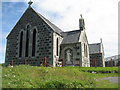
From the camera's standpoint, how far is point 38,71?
10.4m

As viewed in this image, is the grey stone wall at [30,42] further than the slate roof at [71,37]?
No

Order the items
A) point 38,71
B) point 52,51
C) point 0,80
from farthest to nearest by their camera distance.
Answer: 1. point 52,51
2. point 38,71
3. point 0,80

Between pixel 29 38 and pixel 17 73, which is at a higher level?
pixel 29 38

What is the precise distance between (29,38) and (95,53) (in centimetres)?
1708

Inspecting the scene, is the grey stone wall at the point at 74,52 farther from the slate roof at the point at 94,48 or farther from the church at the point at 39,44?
the slate roof at the point at 94,48

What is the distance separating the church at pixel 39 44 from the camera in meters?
21.3

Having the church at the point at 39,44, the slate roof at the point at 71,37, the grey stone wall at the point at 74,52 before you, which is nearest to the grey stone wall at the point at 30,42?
the church at the point at 39,44

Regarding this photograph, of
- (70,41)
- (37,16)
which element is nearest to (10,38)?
(37,16)

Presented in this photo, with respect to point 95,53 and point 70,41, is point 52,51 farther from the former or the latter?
point 95,53

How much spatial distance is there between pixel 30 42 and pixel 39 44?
1.82 m

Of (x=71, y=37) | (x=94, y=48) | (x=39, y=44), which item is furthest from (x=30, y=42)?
(x=94, y=48)

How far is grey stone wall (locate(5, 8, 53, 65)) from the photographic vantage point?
2117 centimetres

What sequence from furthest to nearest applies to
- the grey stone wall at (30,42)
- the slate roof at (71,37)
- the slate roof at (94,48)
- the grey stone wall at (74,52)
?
the slate roof at (94,48) < the slate roof at (71,37) < the grey stone wall at (74,52) < the grey stone wall at (30,42)

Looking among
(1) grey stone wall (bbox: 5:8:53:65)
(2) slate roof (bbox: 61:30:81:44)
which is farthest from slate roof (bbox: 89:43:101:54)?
(1) grey stone wall (bbox: 5:8:53:65)
